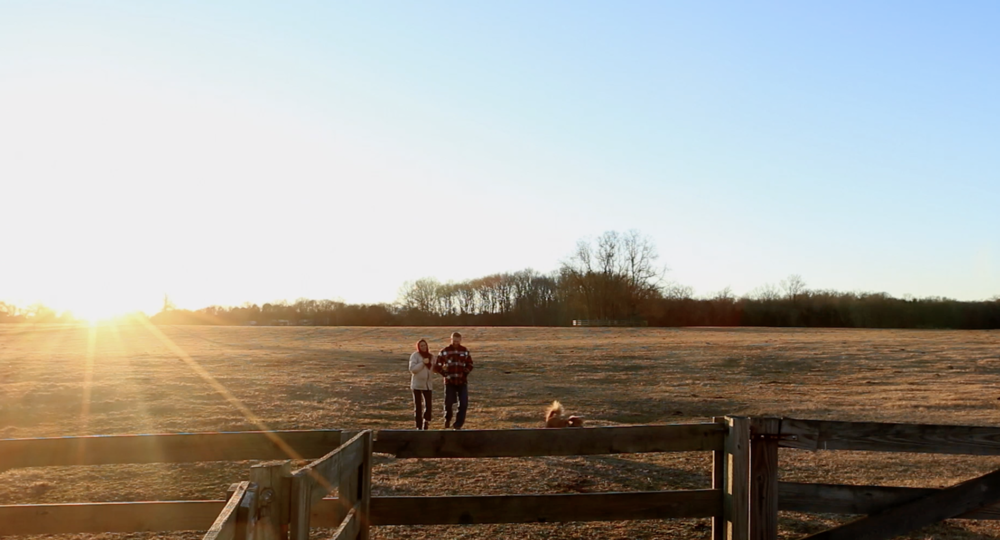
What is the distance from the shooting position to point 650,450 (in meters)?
5.76

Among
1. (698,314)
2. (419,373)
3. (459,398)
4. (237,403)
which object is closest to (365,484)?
(419,373)

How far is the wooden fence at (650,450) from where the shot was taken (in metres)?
5.09

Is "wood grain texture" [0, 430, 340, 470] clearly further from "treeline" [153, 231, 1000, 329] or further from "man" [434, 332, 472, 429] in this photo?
"treeline" [153, 231, 1000, 329]

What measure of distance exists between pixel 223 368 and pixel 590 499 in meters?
30.7

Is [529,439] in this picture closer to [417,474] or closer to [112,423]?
[417,474]

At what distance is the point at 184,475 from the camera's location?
37.2 feet

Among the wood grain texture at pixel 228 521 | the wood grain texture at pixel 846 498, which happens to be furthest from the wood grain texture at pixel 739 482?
the wood grain texture at pixel 228 521

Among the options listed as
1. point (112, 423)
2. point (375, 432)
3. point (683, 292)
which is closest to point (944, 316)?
point (683, 292)

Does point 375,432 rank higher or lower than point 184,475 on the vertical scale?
higher

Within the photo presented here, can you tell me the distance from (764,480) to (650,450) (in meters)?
0.83

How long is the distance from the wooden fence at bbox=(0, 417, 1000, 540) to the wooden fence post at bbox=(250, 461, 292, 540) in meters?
1.94

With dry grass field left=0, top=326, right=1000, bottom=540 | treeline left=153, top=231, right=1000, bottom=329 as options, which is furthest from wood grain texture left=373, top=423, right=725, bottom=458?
treeline left=153, top=231, right=1000, bottom=329

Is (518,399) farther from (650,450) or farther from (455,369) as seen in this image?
(650,450)

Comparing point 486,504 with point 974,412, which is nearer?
point 486,504
